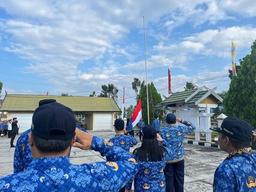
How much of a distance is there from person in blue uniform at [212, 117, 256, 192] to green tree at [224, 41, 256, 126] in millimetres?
13279

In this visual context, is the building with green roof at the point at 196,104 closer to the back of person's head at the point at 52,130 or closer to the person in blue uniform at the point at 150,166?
the person in blue uniform at the point at 150,166

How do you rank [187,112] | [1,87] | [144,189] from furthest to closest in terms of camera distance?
[1,87]
[187,112]
[144,189]

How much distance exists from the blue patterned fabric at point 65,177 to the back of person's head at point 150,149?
282cm

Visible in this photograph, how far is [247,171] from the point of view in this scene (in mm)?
2859

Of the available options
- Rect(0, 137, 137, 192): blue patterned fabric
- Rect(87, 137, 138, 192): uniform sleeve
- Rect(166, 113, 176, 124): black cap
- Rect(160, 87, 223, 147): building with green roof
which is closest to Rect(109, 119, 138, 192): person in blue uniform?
Rect(166, 113, 176, 124): black cap

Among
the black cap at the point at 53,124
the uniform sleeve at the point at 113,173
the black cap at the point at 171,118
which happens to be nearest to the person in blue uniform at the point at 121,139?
the black cap at the point at 171,118

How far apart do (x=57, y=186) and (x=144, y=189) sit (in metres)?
3.25

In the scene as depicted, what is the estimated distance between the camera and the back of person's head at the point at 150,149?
4.89 m

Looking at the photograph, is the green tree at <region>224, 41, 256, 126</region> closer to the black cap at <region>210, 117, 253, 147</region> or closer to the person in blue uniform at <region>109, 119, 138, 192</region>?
the person in blue uniform at <region>109, 119, 138, 192</region>

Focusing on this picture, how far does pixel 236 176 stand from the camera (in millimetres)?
2799

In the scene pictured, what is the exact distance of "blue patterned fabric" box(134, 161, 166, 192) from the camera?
4.85 metres

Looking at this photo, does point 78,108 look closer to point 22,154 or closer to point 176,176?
point 176,176

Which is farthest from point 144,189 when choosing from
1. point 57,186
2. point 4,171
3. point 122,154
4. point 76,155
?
point 76,155

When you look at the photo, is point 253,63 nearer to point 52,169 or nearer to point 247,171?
point 247,171
